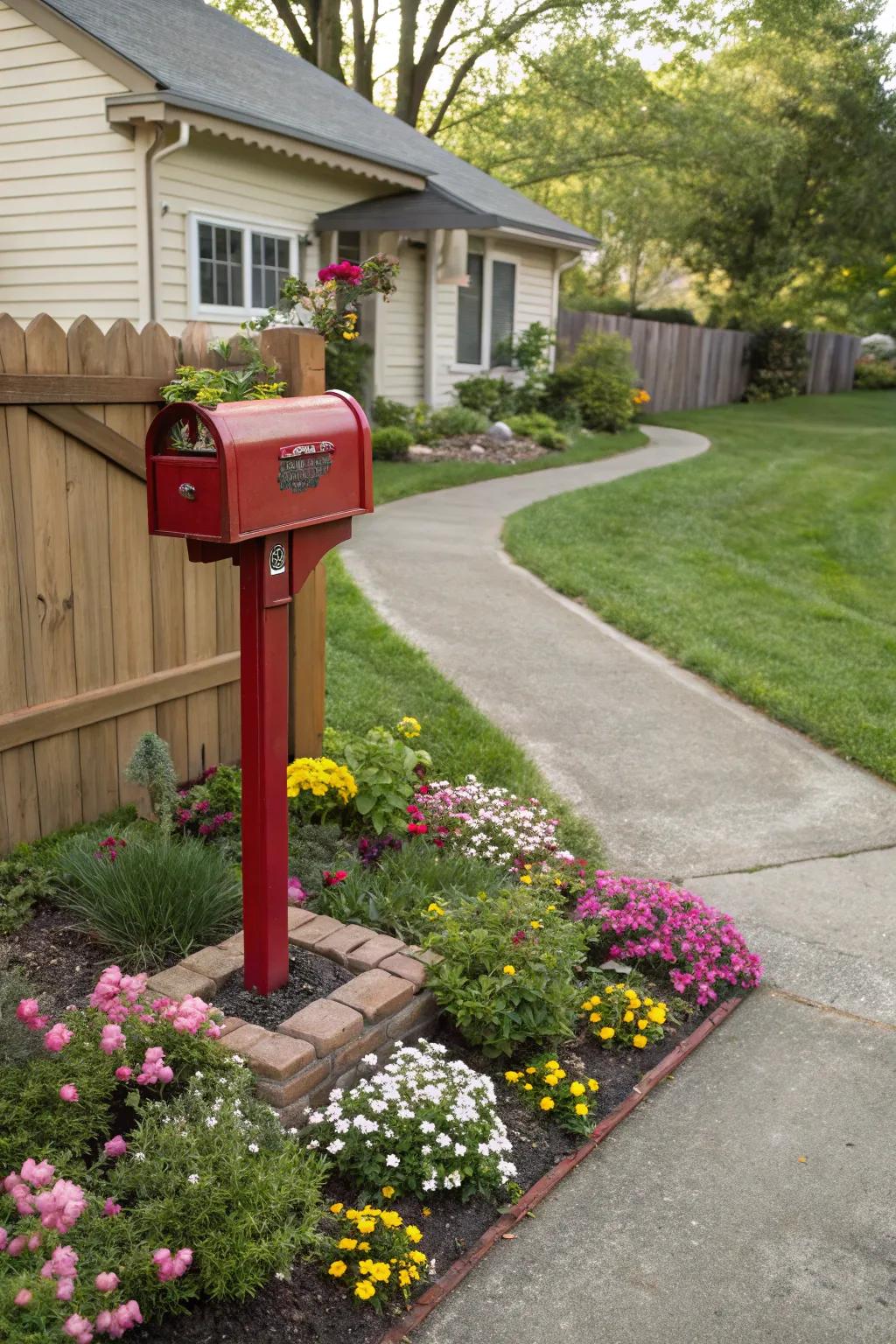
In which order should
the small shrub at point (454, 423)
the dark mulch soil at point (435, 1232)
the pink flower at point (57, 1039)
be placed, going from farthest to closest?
the small shrub at point (454, 423)
the pink flower at point (57, 1039)
the dark mulch soil at point (435, 1232)

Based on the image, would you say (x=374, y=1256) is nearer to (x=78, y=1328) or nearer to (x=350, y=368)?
(x=78, y=1328)

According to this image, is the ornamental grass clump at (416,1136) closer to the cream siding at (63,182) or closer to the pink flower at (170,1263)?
the pink flower at (170,1263)

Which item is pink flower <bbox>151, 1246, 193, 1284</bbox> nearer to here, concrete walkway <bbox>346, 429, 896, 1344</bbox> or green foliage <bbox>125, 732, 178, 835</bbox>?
concrete walkway <bbox>346, 429, 896, 1344</bbox>

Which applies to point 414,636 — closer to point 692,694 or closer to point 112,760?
point 692,694

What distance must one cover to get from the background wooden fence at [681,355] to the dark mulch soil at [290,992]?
1834 cm

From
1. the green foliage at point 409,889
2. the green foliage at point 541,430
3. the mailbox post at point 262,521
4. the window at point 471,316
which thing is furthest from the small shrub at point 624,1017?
the window at point 471,316

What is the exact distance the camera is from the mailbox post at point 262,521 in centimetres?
279

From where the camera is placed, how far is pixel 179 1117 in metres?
2.54

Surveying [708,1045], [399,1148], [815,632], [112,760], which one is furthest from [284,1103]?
[815,632]

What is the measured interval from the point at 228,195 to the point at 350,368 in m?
2.57

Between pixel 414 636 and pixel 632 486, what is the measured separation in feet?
21.5

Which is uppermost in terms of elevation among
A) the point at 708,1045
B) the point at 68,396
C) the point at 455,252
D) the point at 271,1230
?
the point at 455,252

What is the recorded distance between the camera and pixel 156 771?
3742mm

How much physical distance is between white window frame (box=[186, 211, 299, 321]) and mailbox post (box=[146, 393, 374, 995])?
963 centimetres
